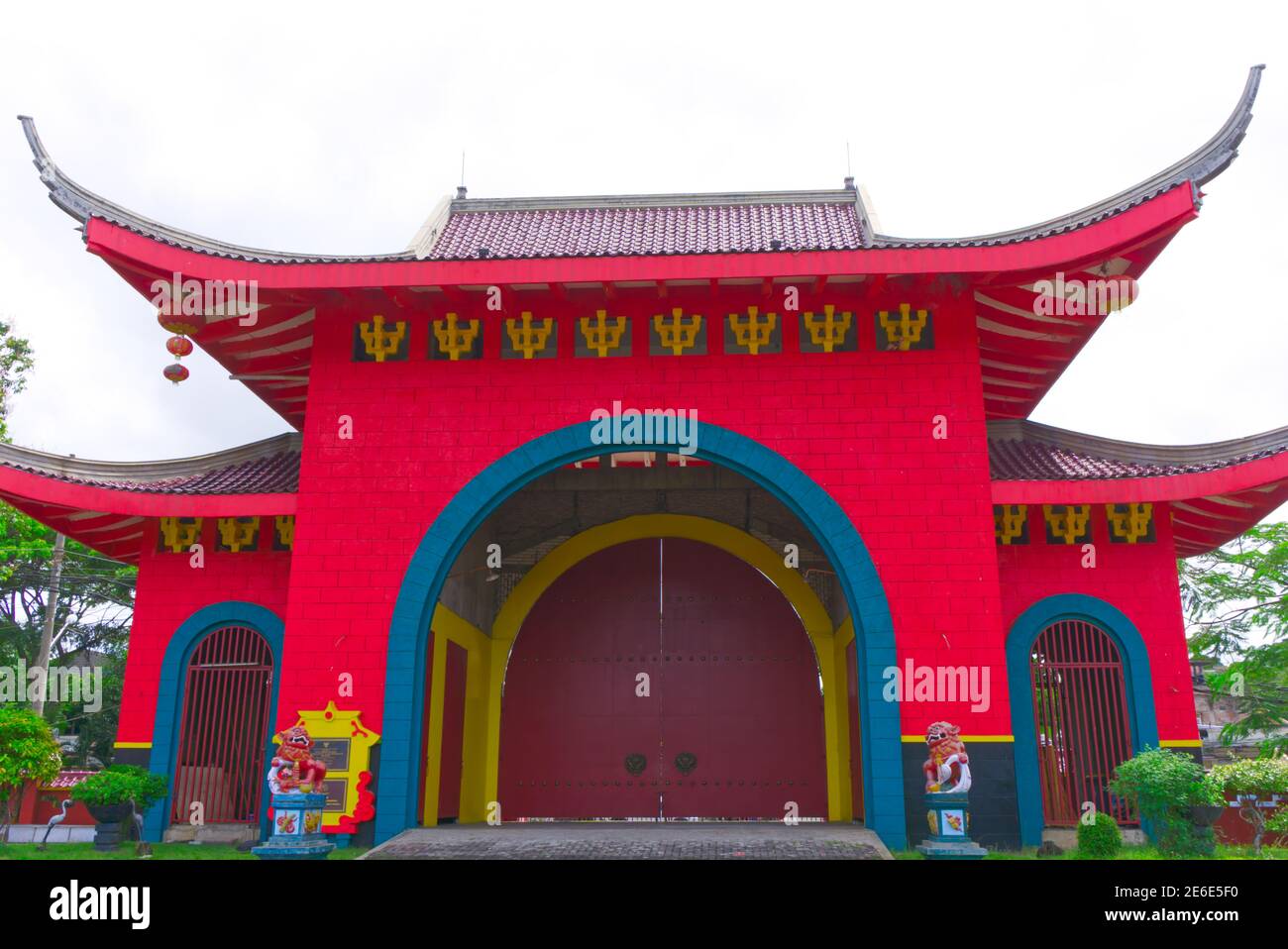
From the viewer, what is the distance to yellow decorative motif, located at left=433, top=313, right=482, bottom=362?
11.6 metres

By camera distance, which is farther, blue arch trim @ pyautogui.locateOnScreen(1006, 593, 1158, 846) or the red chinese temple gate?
blue arch trim @ pyautogui.locateOnScreen(1006, 593, 1158, 846)

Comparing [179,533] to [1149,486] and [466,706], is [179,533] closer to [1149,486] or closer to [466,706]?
[466,706]

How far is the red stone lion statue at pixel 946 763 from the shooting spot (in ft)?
30.4

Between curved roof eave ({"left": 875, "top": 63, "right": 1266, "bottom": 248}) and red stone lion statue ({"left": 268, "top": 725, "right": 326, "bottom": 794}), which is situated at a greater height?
curved roof eave ({"left": 875, "top": 63, "right": 1266, "bottom": 248})

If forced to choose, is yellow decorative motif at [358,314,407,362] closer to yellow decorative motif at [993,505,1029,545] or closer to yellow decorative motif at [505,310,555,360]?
yellow decorative motif at [505,310,555,360]

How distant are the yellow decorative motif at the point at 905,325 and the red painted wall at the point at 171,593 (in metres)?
7.38

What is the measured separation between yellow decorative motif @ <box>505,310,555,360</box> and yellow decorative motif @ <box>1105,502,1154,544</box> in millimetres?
6584

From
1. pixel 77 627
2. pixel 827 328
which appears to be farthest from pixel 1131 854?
pixel 77 627

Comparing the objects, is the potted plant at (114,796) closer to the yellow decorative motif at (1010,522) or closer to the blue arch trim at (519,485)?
the blue arch trim at (519,485)

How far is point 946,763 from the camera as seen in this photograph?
9.31m

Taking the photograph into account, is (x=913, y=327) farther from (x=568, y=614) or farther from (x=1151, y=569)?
(x=568, y=614)

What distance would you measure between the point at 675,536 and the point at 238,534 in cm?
590

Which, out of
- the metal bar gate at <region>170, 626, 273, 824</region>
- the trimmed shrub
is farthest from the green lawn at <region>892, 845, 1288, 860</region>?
the metal bar gate at <region>170, 626, 273, 824</region>
